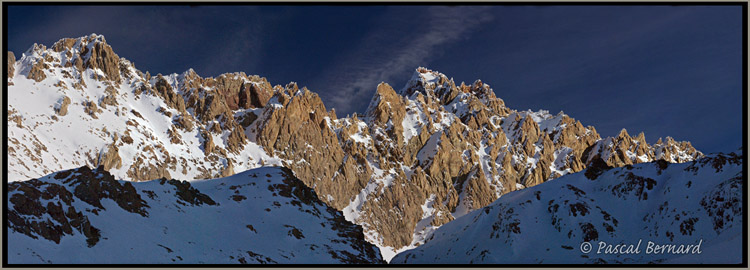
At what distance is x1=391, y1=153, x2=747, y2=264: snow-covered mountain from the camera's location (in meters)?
101

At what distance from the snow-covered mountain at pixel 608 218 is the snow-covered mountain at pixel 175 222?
79.9ft

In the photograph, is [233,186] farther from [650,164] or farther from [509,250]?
[650,164]

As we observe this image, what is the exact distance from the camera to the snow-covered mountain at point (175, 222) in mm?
69312

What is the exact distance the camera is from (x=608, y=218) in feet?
408

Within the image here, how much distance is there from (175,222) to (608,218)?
272ft

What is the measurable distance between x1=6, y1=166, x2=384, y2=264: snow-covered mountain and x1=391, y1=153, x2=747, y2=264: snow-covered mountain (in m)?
24.4

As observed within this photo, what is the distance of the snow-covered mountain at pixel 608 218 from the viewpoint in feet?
333

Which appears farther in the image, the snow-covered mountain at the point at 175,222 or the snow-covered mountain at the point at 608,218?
the snow-covered mountain at the point at 608,218

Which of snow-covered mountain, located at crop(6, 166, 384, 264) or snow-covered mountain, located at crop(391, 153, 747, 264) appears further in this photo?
snow-covered mountain, located at crop(391, 153, 747, 264)

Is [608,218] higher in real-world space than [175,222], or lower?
lower

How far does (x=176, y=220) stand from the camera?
101 m

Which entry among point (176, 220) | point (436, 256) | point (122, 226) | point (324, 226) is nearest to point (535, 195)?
point (436, 256)

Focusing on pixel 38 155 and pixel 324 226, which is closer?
pixel 324 226

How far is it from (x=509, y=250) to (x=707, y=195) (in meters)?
36.0
